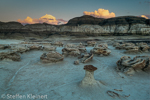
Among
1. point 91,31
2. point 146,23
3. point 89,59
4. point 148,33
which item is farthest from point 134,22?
point 89,59

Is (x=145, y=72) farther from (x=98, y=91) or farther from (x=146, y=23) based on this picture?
(x=146, y=23)

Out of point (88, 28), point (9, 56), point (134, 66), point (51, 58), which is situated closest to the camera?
point (134, 66)

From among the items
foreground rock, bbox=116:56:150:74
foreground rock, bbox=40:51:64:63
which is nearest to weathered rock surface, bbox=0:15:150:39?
foreground rock, bbox=40:51:64:63

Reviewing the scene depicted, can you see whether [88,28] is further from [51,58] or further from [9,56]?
[9,56]

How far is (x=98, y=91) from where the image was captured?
393 cm

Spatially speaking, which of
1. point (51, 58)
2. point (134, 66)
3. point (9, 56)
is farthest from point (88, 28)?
point (134, 66)

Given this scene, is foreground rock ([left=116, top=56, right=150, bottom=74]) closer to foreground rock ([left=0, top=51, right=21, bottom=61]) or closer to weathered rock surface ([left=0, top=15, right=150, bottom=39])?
foreground rock ([left=0, top=51, right=21, bottom=61])

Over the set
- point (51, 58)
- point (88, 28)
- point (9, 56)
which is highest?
point (88, 28)

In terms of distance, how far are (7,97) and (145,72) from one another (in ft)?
22.9

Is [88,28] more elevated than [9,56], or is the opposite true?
[88,28]

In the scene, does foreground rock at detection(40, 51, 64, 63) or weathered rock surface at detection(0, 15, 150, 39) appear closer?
foreground rock at detection(40, 51, 64, 63)

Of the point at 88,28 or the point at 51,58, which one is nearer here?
the point at 51,58

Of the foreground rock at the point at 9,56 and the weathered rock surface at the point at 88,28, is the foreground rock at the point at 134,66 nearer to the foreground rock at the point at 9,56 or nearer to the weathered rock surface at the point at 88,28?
the foreground rock at the point at 9,56

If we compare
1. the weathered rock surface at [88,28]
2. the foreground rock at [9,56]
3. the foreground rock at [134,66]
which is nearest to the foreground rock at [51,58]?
the foreground rock at [9,56]
